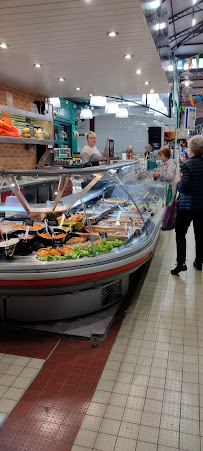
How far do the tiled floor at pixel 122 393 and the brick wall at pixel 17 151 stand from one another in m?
5.23

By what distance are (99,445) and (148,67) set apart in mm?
5859

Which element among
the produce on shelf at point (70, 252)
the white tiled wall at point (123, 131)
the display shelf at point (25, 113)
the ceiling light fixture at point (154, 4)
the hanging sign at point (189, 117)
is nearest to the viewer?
the produce on shelf at point (70, 252)

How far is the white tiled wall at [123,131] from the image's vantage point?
1694 centimetres

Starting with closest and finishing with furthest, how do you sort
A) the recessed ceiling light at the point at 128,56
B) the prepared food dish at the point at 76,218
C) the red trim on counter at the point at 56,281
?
the red trim on counter at the point at 56,281 < the prepared food dish at the point at 76,218 < the recessed ceiling light at the point at 128,56

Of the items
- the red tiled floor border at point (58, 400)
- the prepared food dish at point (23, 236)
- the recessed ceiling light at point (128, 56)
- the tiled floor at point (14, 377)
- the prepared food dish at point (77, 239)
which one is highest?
the recessed ceiling light at point (128, 56)

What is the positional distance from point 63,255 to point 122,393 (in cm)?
143

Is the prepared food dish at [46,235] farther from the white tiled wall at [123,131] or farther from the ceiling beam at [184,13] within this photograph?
the ceiling beam at [184,13]

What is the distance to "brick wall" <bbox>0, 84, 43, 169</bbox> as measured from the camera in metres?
7.62

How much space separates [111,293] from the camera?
3.94 m

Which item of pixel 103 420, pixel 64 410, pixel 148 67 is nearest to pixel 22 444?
pixel 64 410

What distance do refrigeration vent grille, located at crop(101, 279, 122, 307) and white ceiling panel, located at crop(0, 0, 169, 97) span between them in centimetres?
298

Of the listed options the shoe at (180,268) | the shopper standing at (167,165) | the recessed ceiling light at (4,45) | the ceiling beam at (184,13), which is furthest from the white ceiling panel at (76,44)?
the ceiling beam at (184,13)

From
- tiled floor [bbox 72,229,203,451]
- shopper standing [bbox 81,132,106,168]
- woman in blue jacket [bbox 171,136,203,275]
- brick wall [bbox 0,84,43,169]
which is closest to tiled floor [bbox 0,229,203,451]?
tiled floor [bbox 72,229,203,451]

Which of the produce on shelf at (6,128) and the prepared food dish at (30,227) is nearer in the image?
the prepared food dish at (30,227)
